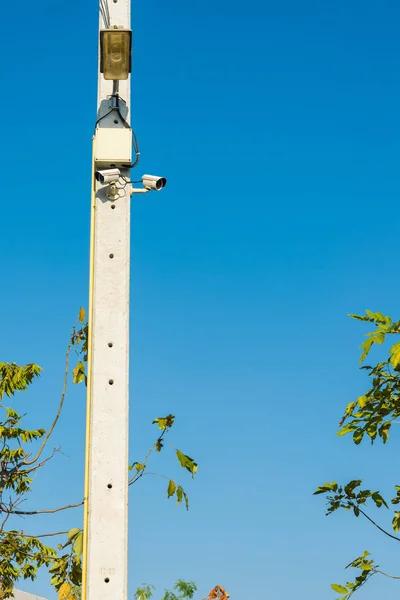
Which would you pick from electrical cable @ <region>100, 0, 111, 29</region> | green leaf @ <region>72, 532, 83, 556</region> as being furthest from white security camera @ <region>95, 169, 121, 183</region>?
green leaf @ <region>72, 532, 83, 556</region>

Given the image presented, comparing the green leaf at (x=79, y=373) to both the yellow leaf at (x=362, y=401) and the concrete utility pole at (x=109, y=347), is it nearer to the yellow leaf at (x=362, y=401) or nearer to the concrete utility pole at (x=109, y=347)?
the concrete utility pole at (x=109, y=347)

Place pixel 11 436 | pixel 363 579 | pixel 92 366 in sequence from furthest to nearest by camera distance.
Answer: pixel 11 436 < pixel 363 579 < pixel 92 366

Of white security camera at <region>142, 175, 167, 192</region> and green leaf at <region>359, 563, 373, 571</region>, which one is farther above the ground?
white security camera at <region>142, 175, 167, 192</region>

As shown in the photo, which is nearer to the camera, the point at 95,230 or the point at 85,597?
the point at 85,597

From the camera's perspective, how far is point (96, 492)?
4086mm

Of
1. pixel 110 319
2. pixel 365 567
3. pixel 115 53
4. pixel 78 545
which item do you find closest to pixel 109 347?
pixel 110 319

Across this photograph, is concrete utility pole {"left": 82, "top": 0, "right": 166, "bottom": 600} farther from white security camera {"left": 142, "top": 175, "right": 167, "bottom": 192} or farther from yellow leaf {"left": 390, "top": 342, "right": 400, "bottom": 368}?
yellow leaf {"left": 390, "top": 342, "right": 400, "bottom": 368}

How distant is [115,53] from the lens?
471 cm

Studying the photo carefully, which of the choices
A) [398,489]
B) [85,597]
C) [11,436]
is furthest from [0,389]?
[85,597]

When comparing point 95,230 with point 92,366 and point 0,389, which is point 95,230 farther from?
point 0,389

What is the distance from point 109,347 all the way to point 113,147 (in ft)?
3.63

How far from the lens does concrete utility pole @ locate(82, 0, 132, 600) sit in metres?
4.03

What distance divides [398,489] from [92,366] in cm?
252

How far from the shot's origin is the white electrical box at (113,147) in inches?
185
